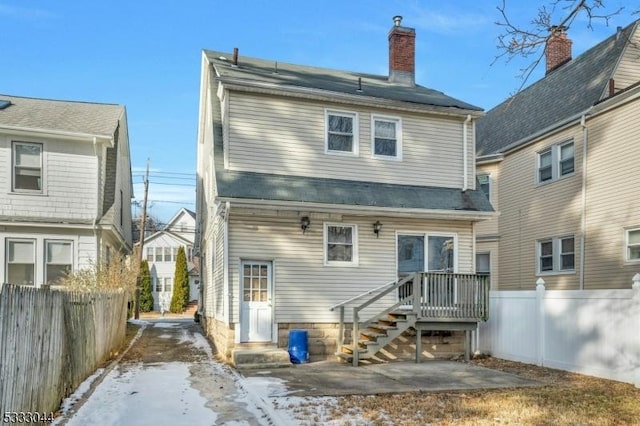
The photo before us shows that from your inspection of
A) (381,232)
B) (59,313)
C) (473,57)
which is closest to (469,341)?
(381,232)

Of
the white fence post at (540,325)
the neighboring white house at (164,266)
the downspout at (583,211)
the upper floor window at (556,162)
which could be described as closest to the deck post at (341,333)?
the white fence post at (540,325)

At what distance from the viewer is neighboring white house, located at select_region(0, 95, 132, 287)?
582 inches

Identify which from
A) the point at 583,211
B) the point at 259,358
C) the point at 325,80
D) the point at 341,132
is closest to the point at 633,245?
the point at 583,211

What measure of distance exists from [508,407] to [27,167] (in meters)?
14.0

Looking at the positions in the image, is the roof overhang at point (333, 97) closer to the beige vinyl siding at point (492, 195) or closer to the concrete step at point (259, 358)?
the beige vinyl siding at point (492, 195)

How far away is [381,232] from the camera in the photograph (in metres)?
13.0

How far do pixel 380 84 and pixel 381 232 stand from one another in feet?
17.7

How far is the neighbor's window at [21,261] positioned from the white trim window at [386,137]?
9983mm

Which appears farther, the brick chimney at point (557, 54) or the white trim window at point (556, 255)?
the brick chimney at point (557, 54)

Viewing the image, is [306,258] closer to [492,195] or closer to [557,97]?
[492,195]

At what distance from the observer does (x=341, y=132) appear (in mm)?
13492

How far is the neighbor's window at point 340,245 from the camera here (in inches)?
500

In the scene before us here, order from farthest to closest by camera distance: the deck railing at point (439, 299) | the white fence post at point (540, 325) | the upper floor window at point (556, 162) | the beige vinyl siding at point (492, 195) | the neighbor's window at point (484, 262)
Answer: the neighbor's window at point (484, 262)
the beige vinyl siding at point (492, 195)
the upper floor window at point (556, 162)
the deck railing at point (439, 299)
the white fence post at point (540, 325)

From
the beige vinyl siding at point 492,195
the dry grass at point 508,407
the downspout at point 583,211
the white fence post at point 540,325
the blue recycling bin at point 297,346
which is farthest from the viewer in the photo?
the beige vinyl siding at point 492,195
